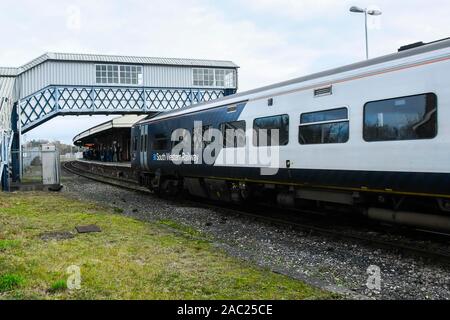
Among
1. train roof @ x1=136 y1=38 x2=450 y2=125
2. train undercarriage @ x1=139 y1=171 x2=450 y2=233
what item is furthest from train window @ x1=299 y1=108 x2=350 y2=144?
train undercarriage @ x1=139 y1=171 x2=450 y2=233

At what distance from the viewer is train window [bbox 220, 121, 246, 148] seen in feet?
38.6

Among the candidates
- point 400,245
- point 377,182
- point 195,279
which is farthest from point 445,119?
point 195,279

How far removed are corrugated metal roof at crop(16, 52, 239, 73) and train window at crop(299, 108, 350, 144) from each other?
82.2 feet

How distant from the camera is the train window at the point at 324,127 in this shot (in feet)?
28.2

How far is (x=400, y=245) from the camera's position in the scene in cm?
784

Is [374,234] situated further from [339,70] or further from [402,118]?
[339,70]

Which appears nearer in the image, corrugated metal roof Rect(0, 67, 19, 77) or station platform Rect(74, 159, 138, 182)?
station platform Rect(74, 159, 138, 182)

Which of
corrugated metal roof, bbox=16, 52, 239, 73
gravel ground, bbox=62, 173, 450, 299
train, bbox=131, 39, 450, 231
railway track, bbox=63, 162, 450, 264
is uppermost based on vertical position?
corrugated metal roof, bbox=16, 52, 239, 73

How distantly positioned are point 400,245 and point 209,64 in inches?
1148

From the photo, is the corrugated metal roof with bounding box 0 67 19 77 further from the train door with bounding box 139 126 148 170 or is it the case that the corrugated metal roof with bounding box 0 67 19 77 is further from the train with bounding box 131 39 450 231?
the train with bounding box 131 39 450 231

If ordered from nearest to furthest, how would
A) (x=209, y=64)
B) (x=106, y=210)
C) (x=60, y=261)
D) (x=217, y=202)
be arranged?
(x=60, y=261), (x=106, y=210), (x=217, y=202), (x=209, y=64)

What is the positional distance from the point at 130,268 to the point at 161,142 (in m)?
10.5

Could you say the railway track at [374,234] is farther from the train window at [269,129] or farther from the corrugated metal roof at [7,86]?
the corrugated metal roof at [7,86]
